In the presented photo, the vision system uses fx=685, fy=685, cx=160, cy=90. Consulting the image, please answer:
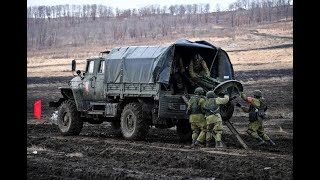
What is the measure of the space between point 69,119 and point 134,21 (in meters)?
70.3

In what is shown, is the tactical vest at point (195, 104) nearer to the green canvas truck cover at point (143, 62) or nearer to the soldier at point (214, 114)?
the soldier at point (214, 114)

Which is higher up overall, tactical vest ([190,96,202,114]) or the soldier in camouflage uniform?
the soldier in camouflage uniform

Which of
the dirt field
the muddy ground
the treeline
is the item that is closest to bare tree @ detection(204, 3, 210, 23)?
the treeline

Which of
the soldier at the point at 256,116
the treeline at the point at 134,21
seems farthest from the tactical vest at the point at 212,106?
the treeline at the point at 134,21

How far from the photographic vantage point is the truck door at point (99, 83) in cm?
2112

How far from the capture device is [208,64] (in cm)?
2041

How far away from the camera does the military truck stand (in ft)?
61.8

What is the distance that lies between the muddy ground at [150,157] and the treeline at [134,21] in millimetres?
49611

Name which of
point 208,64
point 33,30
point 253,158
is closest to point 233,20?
point 33,30

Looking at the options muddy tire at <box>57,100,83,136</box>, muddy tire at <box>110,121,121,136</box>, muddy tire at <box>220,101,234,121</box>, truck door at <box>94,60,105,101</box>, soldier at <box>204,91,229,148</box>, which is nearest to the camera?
soldier at <box>204,91,229,148</box>

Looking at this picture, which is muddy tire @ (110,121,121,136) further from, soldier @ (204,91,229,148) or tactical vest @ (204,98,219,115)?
tactical vest @ (204,98,219,115)
